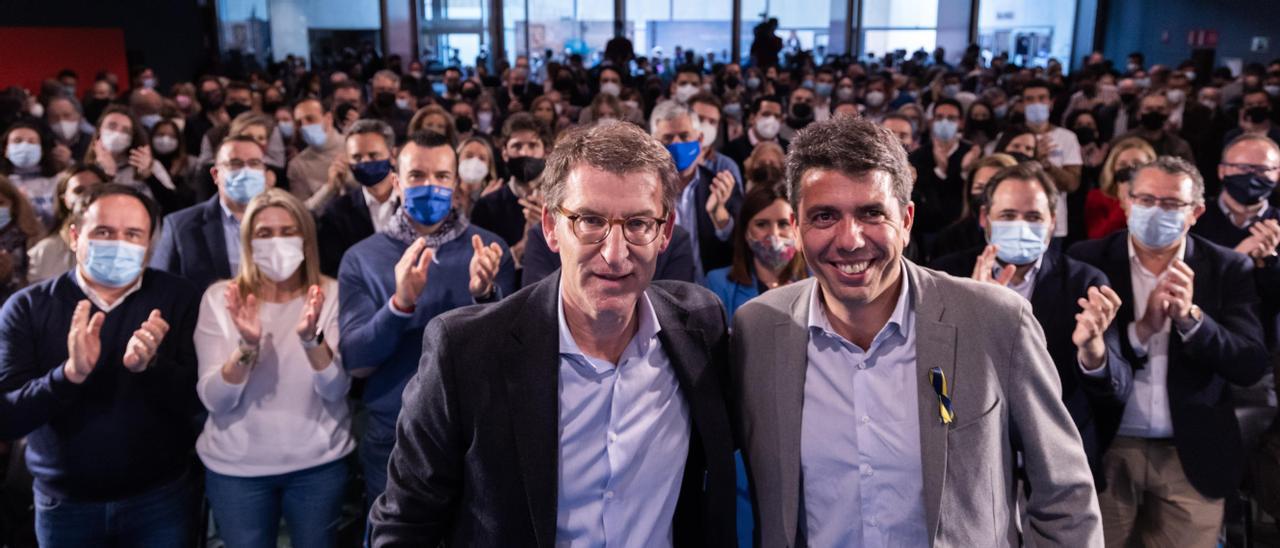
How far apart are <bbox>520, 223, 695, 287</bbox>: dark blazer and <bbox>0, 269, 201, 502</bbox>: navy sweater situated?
1068 millimetres

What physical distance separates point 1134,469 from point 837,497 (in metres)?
1.72

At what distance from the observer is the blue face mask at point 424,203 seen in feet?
10.5

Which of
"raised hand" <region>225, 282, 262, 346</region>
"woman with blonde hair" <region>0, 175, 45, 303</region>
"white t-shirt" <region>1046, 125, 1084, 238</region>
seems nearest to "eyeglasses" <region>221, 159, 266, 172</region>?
"woman with blonde hair" <region>0, 175, 45, 303</region>

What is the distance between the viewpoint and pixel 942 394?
5.66ft

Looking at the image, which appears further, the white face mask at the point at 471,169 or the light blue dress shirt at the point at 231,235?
the white face mask at the point at 471,169

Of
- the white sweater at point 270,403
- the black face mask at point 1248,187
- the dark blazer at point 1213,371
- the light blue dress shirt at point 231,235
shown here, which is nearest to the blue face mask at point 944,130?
the black face mask at point 1248,187

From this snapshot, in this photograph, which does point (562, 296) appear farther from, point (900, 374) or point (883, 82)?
point (883, 82)

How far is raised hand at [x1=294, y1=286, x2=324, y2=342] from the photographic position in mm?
2738

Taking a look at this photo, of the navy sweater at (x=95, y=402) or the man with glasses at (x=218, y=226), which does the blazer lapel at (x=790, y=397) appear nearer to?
the navy sweater at (x=95, y=402)

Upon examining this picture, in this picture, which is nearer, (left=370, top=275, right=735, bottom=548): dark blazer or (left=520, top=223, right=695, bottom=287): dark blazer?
(left=370, top=275, right=735, bottom=548): dark blazer

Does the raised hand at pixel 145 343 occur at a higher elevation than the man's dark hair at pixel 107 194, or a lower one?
lower

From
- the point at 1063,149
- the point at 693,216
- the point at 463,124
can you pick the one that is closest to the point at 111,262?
the point at 693,216

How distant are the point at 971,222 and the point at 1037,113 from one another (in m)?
4.29

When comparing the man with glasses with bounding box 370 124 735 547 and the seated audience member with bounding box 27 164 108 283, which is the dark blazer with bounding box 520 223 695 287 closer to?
the man with glasses with bounding box 370 124 735 547
